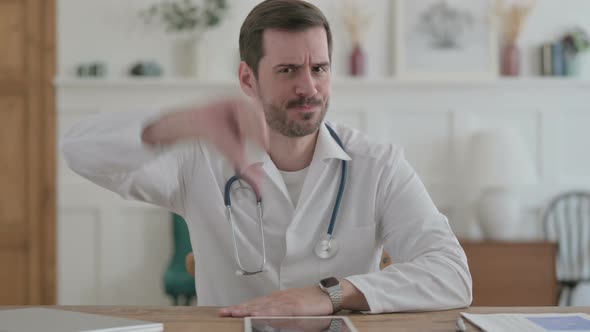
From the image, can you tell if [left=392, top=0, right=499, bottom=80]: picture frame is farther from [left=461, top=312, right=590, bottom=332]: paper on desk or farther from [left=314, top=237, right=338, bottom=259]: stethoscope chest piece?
[left=461, top=312, right=590, bottom=332]: paper on desk

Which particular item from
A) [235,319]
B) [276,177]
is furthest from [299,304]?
[276,177]

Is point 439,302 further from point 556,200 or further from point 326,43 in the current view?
point 556,200

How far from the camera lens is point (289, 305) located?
143 cm

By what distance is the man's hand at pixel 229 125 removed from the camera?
1154 millimetres

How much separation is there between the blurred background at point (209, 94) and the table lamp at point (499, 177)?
0.71 feet

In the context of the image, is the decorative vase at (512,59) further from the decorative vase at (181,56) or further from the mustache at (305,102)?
the mustache at (305,102)

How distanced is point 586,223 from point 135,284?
8.54 feet

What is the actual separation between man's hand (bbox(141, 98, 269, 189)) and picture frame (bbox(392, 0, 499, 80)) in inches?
128

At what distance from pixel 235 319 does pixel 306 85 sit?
0.68 m

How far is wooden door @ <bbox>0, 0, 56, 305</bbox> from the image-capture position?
436 centimetres

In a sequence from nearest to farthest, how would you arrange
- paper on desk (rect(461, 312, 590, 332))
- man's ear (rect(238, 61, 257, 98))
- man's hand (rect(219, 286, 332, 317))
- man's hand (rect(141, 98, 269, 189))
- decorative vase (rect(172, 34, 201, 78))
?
man's hand (rect(141, 98, 269, 189))
paper on desk (rect(461, 312, 590, 332))
man's hand (rect(219, 286, 332, 317))
man's ear (rect(238, 61, 257, 98))
decorative vase (rect(172, 34, 201, 78))

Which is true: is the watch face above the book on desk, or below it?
above

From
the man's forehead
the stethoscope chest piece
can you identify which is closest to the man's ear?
the man's forehead

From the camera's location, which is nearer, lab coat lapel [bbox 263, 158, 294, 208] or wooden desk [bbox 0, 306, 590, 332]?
wooden desk [bbox 0, 306, 590, 332]
